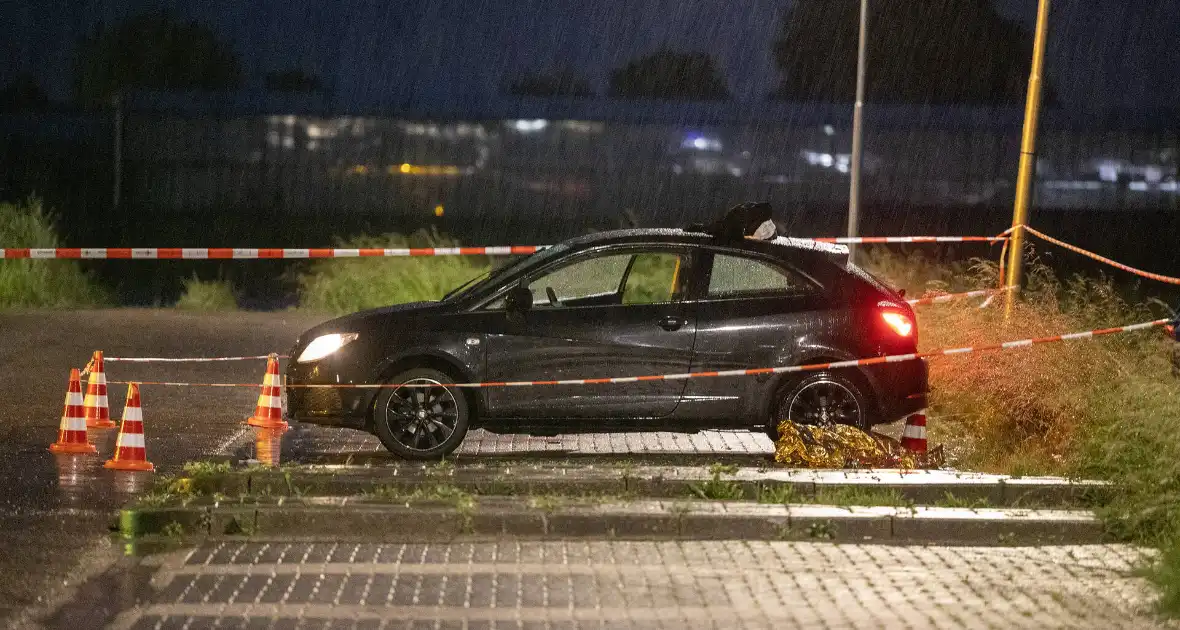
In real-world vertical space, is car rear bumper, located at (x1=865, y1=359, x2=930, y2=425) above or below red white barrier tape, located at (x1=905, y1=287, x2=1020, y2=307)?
below

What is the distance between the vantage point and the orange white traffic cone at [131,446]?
1108cm

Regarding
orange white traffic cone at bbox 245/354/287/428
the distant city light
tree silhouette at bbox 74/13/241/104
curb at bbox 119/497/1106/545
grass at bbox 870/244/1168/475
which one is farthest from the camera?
tree silhouette at bbox 74/13/241/104

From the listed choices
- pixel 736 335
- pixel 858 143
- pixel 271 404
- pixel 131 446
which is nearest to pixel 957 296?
pixel 736 335

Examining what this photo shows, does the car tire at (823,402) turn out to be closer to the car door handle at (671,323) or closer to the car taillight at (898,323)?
the car taillight at (898,323)

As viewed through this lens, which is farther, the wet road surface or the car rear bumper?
the car rear bumper

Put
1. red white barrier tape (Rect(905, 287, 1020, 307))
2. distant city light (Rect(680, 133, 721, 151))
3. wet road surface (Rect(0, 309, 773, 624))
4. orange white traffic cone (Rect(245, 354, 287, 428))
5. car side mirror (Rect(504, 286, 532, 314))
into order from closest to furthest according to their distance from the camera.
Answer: wet road surface (Rect(0, 309, 773, 624))
car side mirror (Rect(504, 286, 532, 314))
orange white traffic cone (Rect(245, 354, 287, 428))
red white barrier tape (Rect(905, 287, 1020, 307))
distant city light (Rect(680, 133, 721, 151))

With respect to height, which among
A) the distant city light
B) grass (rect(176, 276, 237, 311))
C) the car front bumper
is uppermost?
the distant city light

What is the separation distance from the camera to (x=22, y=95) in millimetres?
85500

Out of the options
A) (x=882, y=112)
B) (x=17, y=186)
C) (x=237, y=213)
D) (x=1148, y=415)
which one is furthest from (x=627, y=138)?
(x=1148, y=415)

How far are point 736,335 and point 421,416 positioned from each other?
2.29 meters

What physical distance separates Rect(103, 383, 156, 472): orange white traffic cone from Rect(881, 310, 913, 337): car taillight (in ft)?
17.2

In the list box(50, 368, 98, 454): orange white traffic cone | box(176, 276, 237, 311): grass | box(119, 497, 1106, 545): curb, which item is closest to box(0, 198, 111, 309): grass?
box(176, 276, 237, 311): grass

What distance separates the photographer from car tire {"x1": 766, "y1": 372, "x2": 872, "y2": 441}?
37.6ft

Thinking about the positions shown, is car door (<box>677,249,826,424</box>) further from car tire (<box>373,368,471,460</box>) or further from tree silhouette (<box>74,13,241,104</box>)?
tree silhouette (<box>74,13,241,104</box>)
